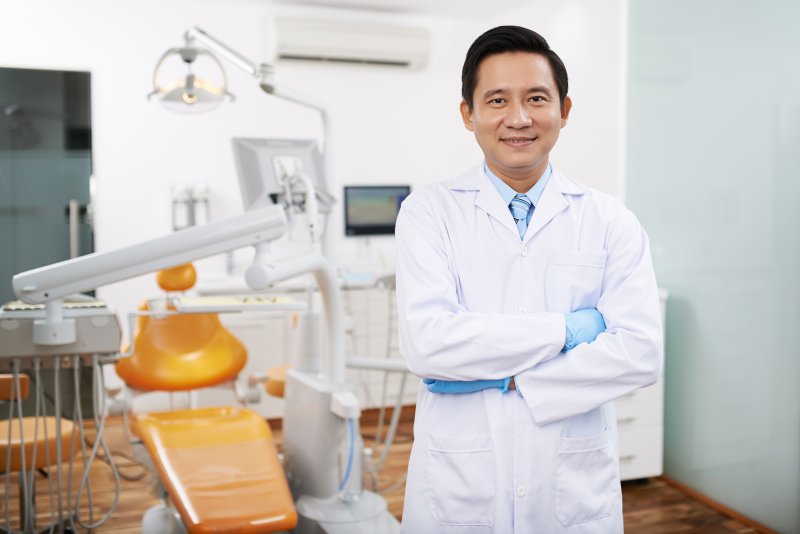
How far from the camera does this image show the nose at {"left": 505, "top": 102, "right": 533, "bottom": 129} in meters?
1.23

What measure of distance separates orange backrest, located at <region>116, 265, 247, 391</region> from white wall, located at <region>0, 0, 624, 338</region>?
1311mm

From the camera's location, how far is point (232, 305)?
233 centimetres

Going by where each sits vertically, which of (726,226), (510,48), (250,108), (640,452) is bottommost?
(640,452)

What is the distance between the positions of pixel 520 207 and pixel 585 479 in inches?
19.3

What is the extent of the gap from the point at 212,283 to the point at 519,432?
3143 millimetres

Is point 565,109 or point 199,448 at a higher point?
point 565,109

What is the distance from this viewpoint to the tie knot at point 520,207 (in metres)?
1.37

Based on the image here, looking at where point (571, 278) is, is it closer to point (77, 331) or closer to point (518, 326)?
point (518, 326)

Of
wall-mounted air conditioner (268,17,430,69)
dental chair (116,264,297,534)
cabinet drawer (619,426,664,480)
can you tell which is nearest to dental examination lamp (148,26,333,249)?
dental chair (116,264,297,534)

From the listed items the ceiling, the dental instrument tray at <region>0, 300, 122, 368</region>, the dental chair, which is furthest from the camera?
the ceiling

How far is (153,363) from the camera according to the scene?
321 centimetres

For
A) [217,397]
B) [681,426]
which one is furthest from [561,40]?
[217,397]

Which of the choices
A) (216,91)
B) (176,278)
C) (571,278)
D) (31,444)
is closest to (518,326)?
(571,278)

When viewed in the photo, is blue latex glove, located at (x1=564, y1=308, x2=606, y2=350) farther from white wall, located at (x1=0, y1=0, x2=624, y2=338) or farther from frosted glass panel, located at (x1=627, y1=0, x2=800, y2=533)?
white wall, located at (x1=0, y1=0, x2=624, y2=338)
